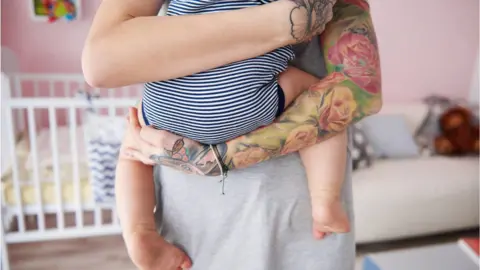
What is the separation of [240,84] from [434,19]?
3.13 m

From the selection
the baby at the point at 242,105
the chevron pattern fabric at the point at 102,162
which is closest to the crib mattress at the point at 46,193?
the chevron pattern fabric at the point at 102,162

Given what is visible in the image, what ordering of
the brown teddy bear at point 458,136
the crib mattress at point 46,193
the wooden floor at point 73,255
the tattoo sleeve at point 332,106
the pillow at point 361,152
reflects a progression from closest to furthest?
the tattoo sleeve at point 332,106 < the crib mattress at point 46,193 < the wooden floor at point 73,255 < the pillow at point 361,152 < the brown teddy bear at point 458,136

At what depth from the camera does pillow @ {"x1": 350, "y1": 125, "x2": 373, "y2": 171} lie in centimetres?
276

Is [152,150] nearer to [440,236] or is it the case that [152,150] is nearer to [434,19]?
[440,236]

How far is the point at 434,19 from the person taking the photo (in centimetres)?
343

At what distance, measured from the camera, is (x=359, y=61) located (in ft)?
2.51

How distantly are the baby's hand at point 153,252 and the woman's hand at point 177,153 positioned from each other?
136 millimetres

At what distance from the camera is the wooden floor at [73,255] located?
7.88 ft

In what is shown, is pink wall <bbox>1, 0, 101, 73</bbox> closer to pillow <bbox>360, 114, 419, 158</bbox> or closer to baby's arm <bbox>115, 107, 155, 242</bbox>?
pillow <bbox>360, 114, 419, 158</bbox>

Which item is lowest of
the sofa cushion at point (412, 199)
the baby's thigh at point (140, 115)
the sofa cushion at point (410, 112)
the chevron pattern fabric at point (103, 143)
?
the sofa cushion at point (412, 199)

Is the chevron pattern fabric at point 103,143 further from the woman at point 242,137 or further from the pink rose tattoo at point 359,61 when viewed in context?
the pink rose tattoo at point 359,61

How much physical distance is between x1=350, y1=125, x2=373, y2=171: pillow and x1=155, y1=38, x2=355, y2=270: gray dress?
195 centimetres

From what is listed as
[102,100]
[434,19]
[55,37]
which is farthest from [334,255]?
[434,19]

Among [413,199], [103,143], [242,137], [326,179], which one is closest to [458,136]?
[413,199]
